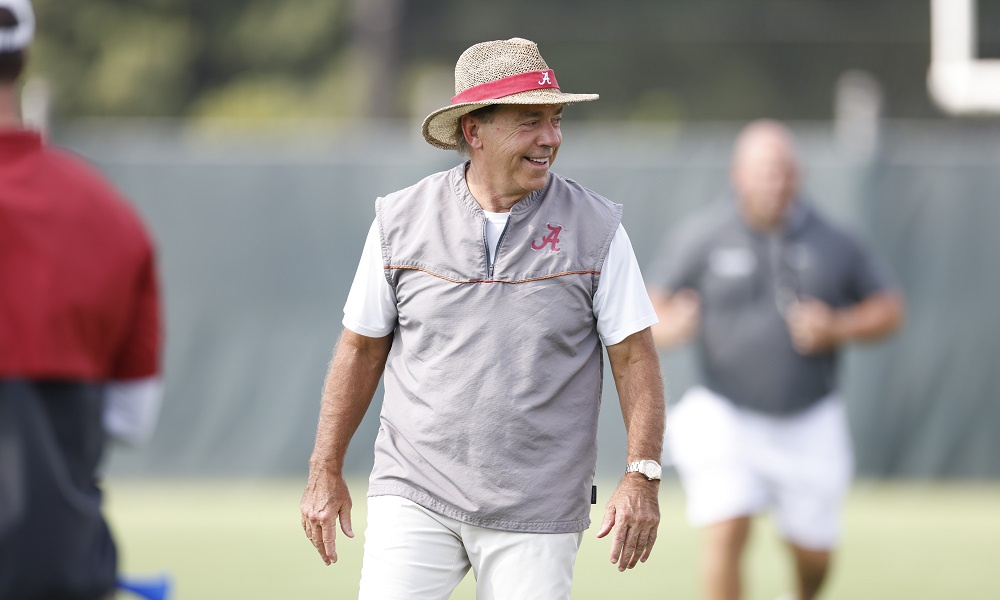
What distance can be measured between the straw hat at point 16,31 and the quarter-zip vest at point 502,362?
1592mm

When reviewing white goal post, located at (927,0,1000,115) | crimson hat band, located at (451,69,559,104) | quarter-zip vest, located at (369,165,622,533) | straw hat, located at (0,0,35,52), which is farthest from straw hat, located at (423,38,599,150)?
white goal post, located at (927,0,1000,115)

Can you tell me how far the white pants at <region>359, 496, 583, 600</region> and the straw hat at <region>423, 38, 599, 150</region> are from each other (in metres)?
1.24

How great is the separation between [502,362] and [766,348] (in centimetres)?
370

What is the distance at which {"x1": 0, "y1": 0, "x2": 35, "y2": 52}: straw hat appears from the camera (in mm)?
3688

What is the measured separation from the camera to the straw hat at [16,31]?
12.1 ft

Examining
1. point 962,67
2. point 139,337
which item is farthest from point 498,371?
point 962,67

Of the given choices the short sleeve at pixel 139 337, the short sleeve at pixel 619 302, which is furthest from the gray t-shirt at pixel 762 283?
the short sleeve at pixel 139 337

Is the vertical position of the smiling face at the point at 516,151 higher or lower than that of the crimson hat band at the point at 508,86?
lower

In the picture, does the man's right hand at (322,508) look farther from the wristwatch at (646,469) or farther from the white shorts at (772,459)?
the white shorts at (772,459)

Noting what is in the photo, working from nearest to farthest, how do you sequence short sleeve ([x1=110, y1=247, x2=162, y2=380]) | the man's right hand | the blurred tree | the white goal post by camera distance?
1. short sleeve ([x1=110, y1=247, x2=162, y2=380])
2. the man's right hand
3. the white goal post
4. the blurred tree

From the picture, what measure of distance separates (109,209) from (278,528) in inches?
297

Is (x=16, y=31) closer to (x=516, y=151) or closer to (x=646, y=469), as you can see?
(x=516, y=151)

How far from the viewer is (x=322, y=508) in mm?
5016

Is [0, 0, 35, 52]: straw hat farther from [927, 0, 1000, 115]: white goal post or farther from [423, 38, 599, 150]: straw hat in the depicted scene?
[927, 0, 1000, 115]: white goal post
